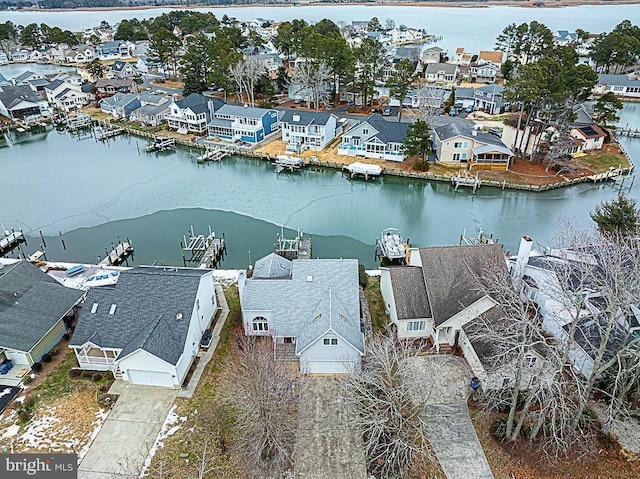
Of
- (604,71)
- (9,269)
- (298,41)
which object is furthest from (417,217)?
(604,71)

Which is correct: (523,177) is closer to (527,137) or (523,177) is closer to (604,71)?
(527,137)

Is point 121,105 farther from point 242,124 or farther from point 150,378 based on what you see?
point 150,378

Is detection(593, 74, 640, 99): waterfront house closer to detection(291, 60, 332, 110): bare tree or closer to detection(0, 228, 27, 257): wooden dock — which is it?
detection(291, 60, 332, 110): bare tree

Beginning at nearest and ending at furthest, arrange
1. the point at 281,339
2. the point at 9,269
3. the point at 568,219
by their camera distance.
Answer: the point at 281,339 → the point at 9,269 → the point at 568,219

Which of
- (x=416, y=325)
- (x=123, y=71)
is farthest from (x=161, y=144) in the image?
(x=123, y=71)

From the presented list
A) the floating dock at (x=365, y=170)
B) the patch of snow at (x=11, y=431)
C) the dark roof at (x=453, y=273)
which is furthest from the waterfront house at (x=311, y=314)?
the floating dock at (x=365, y=170)

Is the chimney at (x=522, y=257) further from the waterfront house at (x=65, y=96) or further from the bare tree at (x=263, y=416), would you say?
the waterfront house at (x=65, y=96)

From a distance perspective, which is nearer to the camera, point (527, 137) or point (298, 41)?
point (527, 137)
